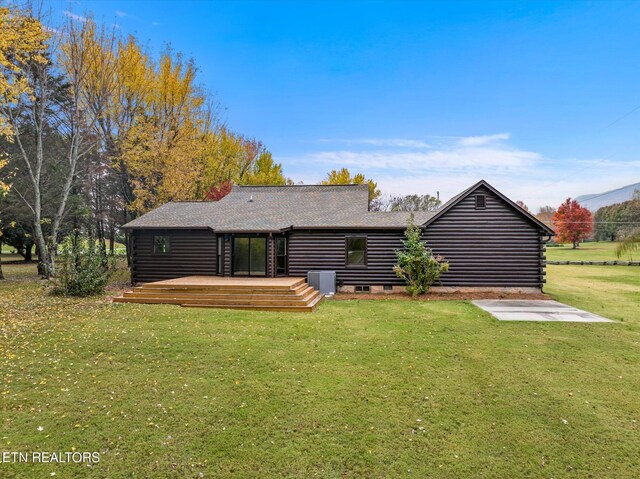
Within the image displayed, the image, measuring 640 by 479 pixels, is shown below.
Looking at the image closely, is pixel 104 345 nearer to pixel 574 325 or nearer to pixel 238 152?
pixel 574 325

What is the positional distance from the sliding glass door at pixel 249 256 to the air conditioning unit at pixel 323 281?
2.58m

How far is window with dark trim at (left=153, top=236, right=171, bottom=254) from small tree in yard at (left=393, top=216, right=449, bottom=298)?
11897mm

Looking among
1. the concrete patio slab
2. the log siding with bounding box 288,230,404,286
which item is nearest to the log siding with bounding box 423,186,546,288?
the concrete patio slab

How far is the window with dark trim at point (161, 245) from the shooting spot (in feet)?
55.7

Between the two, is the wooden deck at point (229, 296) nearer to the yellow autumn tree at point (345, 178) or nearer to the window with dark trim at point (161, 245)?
the window with dark trim at point (161, 245)

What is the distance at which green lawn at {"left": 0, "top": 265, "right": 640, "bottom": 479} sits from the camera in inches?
153

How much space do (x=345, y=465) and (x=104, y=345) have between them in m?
6.22

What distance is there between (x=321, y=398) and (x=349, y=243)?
11.2 m

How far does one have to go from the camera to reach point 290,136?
3716 centimetres

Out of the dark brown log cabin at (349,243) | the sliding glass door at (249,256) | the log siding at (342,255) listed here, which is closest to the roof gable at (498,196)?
the dark brown log cabin at (349,243)

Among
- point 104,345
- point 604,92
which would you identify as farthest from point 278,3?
point 604,92

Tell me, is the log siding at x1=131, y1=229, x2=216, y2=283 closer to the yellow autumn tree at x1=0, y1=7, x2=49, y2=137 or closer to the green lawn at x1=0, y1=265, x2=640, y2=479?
the yellow autumn tree at x1=0, y1=7, x2=49, y2=137

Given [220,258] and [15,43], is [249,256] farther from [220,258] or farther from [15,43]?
[15,43]

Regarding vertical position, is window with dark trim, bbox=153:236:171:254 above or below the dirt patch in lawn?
above
